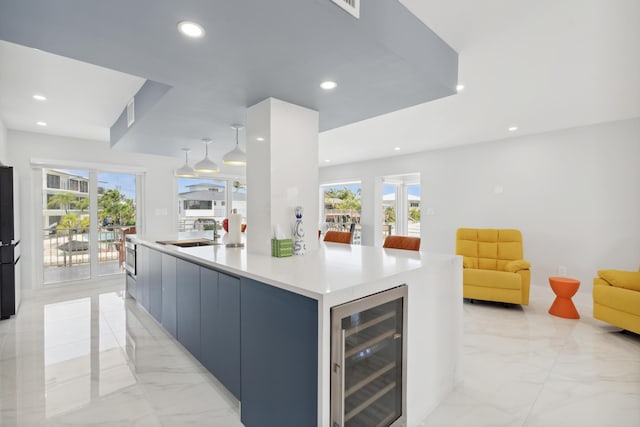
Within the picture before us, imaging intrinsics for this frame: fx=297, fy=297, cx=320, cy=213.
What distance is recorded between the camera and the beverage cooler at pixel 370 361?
4.24 ft

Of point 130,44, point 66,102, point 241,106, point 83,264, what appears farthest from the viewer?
point 83,264

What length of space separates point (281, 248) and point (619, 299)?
3.35m

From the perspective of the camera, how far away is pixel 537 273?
15.2 feet

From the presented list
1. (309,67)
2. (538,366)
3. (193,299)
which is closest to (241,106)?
(309,67)

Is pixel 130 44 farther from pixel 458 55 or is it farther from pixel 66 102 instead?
pixel 66 102

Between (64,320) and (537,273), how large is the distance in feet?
21.2

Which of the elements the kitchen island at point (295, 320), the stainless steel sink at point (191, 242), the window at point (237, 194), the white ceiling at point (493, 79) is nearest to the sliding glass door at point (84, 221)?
the white ceiling at point (493, 79)

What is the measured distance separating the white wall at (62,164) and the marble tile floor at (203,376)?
1.50 meters

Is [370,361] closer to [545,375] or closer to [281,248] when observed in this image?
[281,248]

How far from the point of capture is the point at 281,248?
2266mm

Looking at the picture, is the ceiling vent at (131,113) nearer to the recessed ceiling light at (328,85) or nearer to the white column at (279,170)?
the white column at (279,170)

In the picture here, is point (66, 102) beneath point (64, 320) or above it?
above

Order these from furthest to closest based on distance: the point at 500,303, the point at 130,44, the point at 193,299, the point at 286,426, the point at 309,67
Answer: the point at 500,303 < the point at 193,299 < the point at 309,67 < the point at 130,44 < the point at 286,426

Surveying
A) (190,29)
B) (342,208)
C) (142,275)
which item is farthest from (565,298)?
(342,208)
